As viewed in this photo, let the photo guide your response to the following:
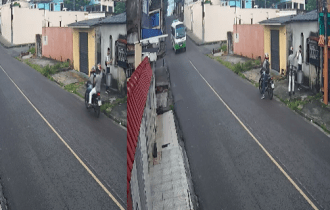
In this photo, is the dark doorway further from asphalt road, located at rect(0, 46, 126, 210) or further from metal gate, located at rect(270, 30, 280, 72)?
asphalt road, located at rect(0, 46, 126, 210)

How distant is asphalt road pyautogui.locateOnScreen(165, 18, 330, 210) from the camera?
36.9 feet

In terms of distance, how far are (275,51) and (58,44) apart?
17076 mm

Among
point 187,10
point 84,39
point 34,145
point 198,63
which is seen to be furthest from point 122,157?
point 187,10

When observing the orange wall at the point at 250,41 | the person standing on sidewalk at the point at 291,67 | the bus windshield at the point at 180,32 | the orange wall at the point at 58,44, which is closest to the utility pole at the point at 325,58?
the person standing on sidewalk at the point at 291,67

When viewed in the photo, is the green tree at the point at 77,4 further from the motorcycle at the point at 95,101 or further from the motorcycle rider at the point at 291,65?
the motorcycle rider at the point at 291,65

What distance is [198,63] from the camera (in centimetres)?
3606

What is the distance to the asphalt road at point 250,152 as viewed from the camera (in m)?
11.2

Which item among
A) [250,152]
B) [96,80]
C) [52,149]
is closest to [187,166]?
[250,152]

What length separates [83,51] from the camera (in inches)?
609

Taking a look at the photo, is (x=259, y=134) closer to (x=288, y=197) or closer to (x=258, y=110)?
(x=258, y=110)

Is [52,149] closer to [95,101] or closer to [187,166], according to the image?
[95,101]

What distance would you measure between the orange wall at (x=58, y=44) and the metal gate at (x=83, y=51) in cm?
68

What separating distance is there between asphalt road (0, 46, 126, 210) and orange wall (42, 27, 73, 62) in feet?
3.91

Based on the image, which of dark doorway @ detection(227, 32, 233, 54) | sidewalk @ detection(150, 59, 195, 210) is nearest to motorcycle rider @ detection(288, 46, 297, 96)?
sidewalk @ detection(150, 59, 195, 210)
